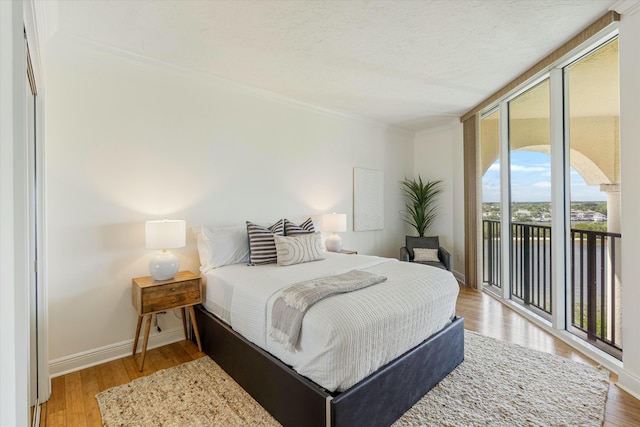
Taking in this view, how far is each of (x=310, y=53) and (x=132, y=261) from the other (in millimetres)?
2479

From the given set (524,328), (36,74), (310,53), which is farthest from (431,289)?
(36,74)

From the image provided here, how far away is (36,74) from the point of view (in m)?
1.92

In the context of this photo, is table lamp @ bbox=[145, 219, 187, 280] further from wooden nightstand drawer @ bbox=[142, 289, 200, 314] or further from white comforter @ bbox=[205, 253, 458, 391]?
white comforter @ bbox=[205, 253, 458, 391]

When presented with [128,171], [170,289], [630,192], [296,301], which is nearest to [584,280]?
[630,192]

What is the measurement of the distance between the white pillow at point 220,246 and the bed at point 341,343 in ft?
0.71

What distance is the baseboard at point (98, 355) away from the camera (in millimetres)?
2344

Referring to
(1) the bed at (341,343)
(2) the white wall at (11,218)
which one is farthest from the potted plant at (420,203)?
(2) the white wall at (11,218)

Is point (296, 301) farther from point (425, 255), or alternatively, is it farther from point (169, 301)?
point (425, 255)

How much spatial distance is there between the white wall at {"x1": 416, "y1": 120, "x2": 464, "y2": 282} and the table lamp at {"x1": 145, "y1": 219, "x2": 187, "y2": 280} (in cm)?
423

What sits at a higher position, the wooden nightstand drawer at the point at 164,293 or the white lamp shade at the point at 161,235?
the white lamp shade at the point at 161,235

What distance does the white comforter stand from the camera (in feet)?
5.00

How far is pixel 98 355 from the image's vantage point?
251cm

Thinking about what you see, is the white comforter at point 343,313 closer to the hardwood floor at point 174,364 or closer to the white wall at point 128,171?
the hardwood floor at point 174,364

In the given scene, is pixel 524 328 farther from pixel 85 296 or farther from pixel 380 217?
pixel 85 296
